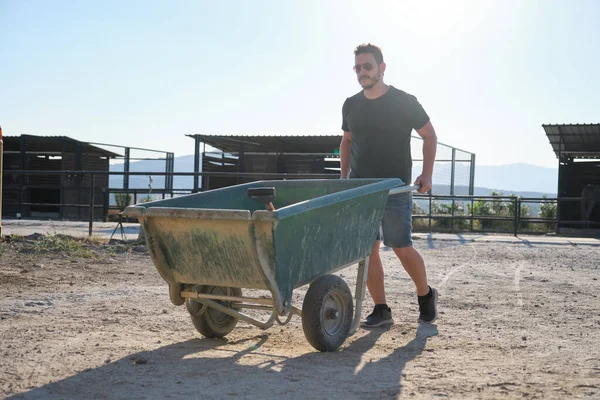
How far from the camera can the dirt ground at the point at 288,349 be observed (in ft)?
10.6

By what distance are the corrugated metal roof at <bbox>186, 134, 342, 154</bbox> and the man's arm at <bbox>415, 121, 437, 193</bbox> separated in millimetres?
14222

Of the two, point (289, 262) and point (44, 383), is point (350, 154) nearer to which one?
point (289, 262)

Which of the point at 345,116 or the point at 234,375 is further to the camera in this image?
the point at 345,116

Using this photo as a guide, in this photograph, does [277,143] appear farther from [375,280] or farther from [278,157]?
[375,280]

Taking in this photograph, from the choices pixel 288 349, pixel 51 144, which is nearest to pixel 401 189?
pixel 288 349

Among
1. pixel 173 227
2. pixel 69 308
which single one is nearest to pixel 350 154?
pixel 173 227

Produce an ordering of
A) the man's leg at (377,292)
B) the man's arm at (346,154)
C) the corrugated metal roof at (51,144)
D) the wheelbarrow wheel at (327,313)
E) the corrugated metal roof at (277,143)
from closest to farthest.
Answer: the wheelbarrow wheel at (327,313), the man's leg at (377,292), the man's arm at (346,154), the corrugated metal roof at (277,143), the corrugated metal roof at (51,144)

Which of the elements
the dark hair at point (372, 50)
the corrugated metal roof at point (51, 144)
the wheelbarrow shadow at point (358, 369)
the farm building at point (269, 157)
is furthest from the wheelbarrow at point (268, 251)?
the corrugated metal roof at point (51, 144)

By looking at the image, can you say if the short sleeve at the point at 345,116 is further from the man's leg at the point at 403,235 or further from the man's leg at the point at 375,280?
the man's leg at the point at 375,280

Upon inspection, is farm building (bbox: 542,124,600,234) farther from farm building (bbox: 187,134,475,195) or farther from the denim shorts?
the denim shorts

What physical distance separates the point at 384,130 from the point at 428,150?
34 cm

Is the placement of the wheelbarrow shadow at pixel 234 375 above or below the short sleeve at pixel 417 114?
below

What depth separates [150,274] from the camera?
7.42 m

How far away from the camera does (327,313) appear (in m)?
4.05
